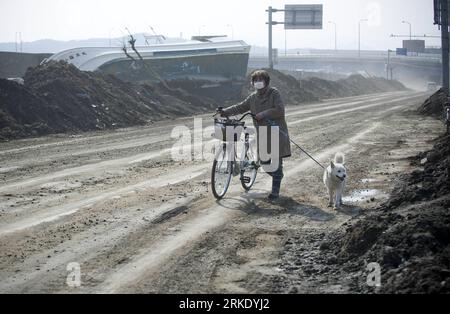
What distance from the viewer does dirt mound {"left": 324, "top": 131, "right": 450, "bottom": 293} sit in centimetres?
527

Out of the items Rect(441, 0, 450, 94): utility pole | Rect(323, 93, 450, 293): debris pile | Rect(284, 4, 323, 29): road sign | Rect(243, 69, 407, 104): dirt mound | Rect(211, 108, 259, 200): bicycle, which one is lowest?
Rect(323, 93, 450, 293): debris pile

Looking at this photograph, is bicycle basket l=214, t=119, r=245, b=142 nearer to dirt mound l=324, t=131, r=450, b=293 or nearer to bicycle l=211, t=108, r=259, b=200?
bicycle l=211, t=108, r=259, b=200

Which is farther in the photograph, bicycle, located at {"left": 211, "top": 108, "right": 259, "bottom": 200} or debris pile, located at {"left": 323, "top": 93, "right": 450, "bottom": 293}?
bicycle, located at {"left": 211, "top": 108, "right": 259, "bottom": 200}

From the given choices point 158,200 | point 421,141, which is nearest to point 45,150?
point 158,200

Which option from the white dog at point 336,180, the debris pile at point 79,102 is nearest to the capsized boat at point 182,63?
the debris pile at point 79,102

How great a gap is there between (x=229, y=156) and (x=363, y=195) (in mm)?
2407

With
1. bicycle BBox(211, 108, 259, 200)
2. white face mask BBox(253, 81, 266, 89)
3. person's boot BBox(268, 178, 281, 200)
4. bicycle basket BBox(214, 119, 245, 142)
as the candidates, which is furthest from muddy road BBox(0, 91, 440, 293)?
white face mask BBox(253, 81, 266, 89)

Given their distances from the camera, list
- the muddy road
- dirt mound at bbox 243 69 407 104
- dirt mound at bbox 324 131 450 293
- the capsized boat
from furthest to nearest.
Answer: dirt mound at bbox 243 69 407 104 → the capsized boat → the muddy road → dirt mound at bbox 324 131 450 293

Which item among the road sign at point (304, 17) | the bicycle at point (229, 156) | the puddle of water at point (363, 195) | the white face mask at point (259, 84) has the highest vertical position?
the road sign at point (304, 17)

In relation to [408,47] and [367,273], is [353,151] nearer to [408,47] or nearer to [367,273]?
[367,273]

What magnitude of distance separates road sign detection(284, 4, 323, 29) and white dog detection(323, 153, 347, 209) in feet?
173

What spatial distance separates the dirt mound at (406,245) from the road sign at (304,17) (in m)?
54.1

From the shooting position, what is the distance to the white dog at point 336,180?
9.22 meters

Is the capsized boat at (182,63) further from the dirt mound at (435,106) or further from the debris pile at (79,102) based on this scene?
the dirt mound at (435,106)
